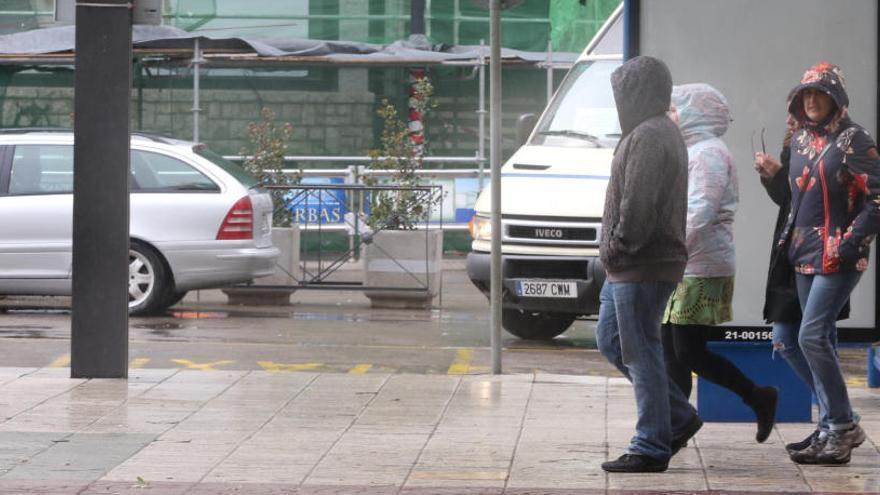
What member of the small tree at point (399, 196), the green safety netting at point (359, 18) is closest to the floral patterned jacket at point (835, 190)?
the small tree at point (399, 196)

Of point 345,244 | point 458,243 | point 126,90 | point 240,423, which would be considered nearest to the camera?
point 240,423

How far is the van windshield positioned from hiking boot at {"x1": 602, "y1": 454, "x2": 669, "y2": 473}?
6009mm

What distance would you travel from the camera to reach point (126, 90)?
9.41 m

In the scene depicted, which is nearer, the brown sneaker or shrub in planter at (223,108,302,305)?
the brown sneaker

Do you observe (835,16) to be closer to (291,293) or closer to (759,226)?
(759,226)

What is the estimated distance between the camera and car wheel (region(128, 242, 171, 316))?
14047mm

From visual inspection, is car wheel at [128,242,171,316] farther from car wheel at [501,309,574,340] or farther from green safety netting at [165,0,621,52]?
green safety netting at [165,0,621,52]

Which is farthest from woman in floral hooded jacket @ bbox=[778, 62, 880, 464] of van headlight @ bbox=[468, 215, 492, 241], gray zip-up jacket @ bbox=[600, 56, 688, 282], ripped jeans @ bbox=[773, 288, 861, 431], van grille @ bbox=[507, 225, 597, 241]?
van headlight @ bbox=[468, 215, 492, 241]

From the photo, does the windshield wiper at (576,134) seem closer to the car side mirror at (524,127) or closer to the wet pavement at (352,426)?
the car side mirror at (524,127)

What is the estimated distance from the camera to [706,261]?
7.25 m

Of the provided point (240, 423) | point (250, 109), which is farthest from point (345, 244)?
point (240, 423)

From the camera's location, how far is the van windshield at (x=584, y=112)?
41.9ft

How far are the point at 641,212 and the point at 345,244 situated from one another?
14.4 meters

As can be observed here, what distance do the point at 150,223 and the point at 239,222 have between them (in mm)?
774
